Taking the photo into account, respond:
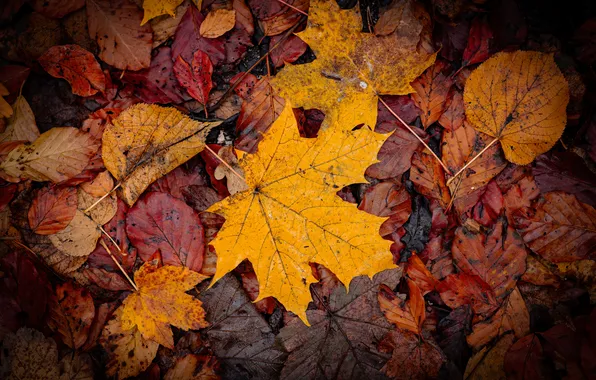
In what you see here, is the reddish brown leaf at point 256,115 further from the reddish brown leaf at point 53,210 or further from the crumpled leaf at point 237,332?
the reddish brown leaf at point 53,210

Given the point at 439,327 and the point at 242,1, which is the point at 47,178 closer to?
the point at 242,1

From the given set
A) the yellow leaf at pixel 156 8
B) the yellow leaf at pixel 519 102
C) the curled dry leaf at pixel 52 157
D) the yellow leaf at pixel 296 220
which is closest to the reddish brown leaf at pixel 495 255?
the yellow leaf at pixel 519 102

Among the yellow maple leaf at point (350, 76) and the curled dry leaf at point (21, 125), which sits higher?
the curled dry leaf at point (21, 125)

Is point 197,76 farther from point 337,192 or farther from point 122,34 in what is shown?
point 337,192

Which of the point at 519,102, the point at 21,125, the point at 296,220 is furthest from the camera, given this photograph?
the point at 21,125

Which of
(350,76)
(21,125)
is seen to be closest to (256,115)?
(350,76)

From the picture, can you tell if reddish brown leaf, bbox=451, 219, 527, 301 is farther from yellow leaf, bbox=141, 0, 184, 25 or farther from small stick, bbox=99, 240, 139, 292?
yellow leaf, bbox=141, 0, 184, 25
